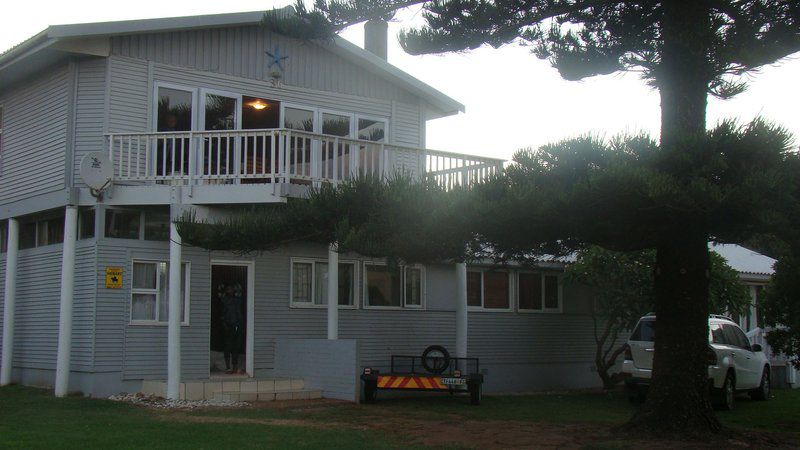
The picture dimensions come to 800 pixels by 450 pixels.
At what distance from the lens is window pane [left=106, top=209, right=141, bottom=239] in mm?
15633

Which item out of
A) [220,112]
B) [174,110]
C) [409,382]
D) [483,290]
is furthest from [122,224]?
[483,290]

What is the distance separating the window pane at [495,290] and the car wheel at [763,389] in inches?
214

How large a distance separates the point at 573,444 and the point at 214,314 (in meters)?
8.02

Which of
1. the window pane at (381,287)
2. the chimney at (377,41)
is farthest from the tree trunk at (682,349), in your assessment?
the chimney at (377,41)

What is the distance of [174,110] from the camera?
1662 centimetres

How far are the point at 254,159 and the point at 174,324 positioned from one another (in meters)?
2.96

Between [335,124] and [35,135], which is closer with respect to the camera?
[35,135]

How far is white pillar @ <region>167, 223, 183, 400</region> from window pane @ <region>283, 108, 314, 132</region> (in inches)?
152

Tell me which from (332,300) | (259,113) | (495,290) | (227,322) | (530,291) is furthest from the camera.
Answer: (530,291)

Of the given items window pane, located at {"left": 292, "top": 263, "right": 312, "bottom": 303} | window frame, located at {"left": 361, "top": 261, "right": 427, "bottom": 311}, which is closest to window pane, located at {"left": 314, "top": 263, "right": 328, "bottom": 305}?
window pane, located at {"left": 292, "top": 263, "right": 312, "bottom": 303}

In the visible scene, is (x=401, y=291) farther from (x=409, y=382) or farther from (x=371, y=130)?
(x=409, y=382)

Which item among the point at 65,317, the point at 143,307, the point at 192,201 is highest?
the point at 192,201

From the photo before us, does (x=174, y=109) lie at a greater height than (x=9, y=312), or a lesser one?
greater

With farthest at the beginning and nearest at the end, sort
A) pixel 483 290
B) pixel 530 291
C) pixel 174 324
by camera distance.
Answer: pixel 530 291 → pixel 483 290 → pixel 174 324
